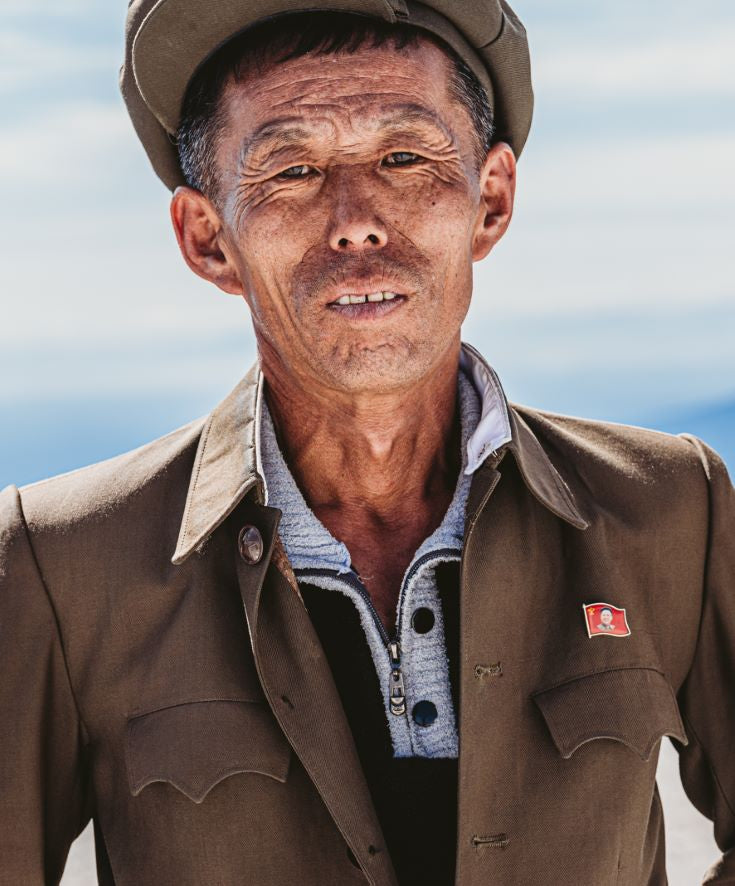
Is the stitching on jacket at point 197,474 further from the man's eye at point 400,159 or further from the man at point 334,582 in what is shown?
the man's eye at point 400,159

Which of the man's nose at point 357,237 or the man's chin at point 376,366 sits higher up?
the man's nose at point 357,237

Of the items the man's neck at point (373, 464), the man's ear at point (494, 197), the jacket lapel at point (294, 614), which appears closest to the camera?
the jacket lapel at point (294, 614)

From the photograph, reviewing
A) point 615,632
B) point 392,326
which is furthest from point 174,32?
point 615,632

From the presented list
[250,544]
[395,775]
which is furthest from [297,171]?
[395,775]

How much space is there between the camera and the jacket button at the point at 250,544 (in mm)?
2546

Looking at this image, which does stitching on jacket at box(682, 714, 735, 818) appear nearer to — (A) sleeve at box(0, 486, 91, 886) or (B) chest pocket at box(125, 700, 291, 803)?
(B) chest pocket at box(125, 700, 291, 803)

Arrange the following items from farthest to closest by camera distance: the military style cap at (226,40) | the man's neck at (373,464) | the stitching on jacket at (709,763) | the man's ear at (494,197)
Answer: the stitching on jacket at (709,763) → the man's ear at (494,197) → the man's neck at (373,464) → the military style cap at (226,40)

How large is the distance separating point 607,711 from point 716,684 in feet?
1.62

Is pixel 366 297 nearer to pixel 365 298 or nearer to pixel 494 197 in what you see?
pixel 365 298

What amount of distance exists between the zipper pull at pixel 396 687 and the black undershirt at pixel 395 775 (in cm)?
2

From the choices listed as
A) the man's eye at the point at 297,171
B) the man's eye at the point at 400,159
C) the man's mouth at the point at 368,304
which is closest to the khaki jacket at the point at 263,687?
the man's mouth at the point at 368,304

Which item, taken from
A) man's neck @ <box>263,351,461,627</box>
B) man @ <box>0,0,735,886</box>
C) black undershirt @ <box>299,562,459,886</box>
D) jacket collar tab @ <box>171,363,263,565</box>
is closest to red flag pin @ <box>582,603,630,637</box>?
man @ <box>0,0,735,886</box>

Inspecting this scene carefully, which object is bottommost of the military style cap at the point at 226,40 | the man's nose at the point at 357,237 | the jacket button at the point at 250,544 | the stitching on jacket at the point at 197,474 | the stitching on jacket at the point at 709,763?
the stitching on jacket at the point at 709,763

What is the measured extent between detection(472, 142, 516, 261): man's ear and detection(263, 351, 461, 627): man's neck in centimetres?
31
